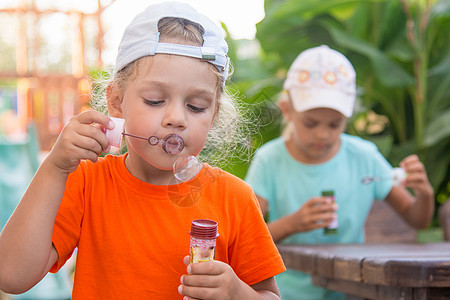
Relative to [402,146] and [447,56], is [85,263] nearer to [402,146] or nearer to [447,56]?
[402,146]

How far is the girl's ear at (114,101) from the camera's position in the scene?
130 centimetres

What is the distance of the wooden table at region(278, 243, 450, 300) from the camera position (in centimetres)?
138

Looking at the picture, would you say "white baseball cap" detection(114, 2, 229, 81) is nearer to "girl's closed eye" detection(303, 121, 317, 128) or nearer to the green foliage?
"girl's closed eye" detection(303, 121, 317, 128)

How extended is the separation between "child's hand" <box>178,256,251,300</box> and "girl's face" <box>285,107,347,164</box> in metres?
1.20

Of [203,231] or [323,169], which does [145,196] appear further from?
[323,169]

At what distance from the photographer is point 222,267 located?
1071mm

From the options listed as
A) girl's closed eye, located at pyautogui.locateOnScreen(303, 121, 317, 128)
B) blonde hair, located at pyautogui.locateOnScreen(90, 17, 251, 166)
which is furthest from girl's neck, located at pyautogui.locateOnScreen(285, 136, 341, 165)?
blonde hair, located at pyautogui.locateOnScreen(90, 17, 251, 166)

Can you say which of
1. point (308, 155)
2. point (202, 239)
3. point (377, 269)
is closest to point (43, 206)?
point (202, 239)

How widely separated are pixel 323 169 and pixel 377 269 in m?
0.93

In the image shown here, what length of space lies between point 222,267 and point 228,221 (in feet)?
0.66

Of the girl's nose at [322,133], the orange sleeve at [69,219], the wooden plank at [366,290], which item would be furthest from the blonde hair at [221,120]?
the girl's nose at [322,133]

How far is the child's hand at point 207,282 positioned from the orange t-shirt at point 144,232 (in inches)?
6.7

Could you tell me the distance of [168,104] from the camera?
3.79ft

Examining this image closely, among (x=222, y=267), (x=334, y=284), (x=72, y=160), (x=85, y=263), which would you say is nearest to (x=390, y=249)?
(x=334, y=284)
